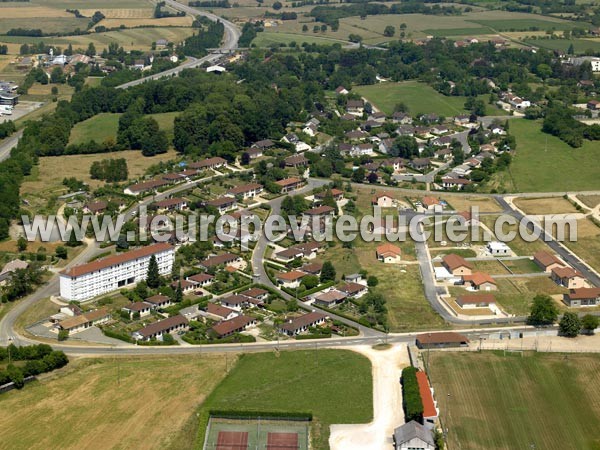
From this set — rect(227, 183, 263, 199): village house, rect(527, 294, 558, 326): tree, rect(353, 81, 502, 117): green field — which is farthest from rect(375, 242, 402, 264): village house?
rect(353, 81, 502, 117): green field

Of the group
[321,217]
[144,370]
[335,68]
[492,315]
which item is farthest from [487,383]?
[335,68]

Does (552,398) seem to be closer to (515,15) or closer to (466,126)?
(466,126)

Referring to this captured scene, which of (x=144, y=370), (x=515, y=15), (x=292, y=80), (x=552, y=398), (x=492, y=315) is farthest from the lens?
(x=515, y=15)

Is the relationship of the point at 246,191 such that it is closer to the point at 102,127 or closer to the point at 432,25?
the point at 102,127

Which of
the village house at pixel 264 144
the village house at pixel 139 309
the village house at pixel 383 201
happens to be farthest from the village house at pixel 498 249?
the village house at pixel 264 144

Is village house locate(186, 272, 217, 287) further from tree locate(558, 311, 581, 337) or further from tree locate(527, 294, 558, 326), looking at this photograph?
tree locate(558, 311, 581, 337)

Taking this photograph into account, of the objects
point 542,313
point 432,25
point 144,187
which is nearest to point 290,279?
point 542,313
